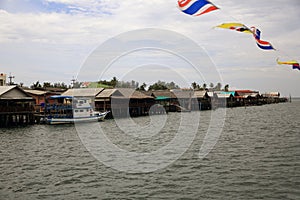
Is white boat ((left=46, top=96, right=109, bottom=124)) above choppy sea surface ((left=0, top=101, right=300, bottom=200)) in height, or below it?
above

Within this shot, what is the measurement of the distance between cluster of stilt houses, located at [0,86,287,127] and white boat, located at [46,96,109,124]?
78cm

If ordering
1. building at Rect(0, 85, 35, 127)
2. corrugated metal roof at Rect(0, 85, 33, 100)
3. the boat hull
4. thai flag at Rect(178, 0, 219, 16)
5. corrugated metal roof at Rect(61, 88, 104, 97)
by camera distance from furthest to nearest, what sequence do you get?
corrugated metal roof at Rect(61, 88, 104, 97) < the boat hull < corrugated metal roof at Rect(0, 85, 33, 100) < building at Rect(0, 85, 35, 127) < thai flag at Rect(178, 0, 219, 16)

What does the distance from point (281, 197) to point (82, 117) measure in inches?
1145

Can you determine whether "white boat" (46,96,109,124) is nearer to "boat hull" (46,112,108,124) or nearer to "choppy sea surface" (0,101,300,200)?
"boat hull" (46,112,108,124)

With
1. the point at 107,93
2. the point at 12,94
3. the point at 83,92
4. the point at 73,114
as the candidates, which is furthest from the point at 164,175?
the point at 83,92

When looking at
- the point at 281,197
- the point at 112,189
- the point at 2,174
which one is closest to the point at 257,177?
the point at 281,197

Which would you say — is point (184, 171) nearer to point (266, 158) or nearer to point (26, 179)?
point (266, 158)

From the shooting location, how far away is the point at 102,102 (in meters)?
46.3

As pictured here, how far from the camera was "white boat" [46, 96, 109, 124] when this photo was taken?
1405 inches

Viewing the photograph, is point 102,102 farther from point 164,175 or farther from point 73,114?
point 164,175

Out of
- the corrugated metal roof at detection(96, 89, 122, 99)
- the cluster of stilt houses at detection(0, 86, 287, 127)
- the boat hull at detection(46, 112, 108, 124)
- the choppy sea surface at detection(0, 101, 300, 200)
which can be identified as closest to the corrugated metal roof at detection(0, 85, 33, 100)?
the cluster of stilt houses at detection(0, 86, 287, 127)

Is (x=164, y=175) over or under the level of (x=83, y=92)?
under

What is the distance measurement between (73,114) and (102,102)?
408 inches

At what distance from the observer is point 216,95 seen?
8062 cm
